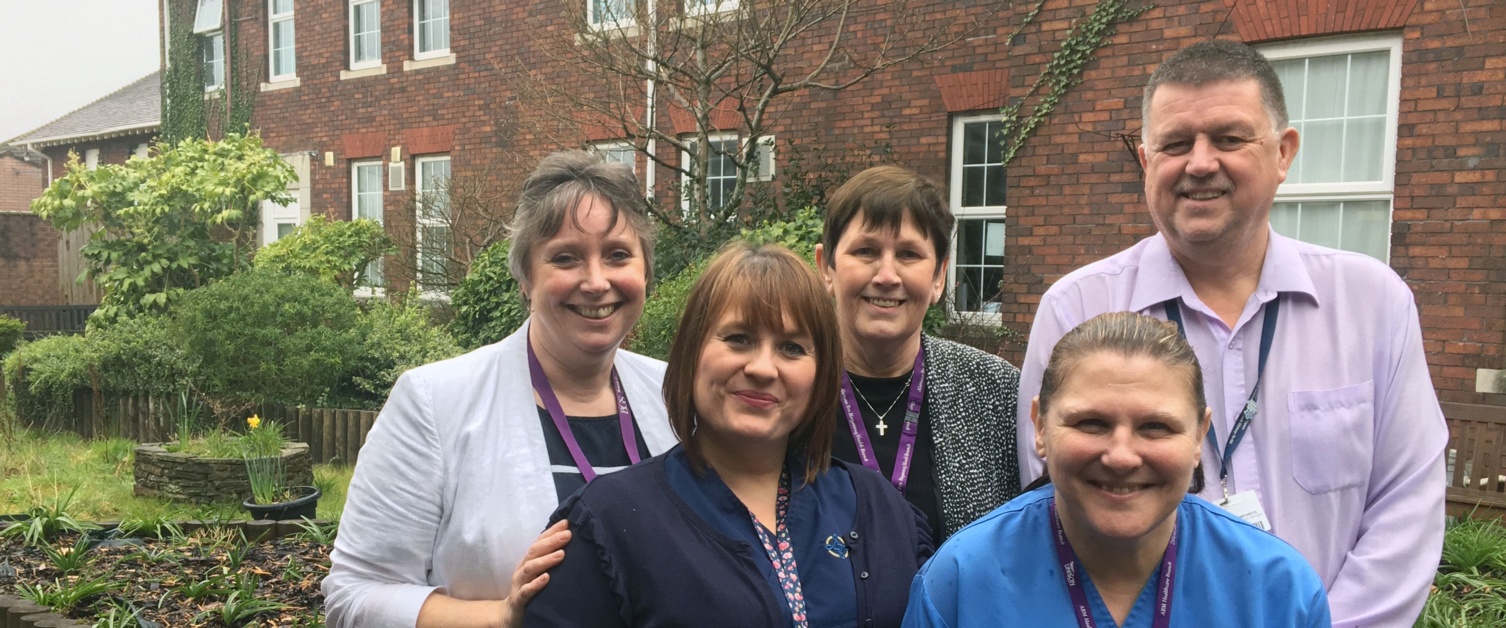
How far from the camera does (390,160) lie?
15.6 meters

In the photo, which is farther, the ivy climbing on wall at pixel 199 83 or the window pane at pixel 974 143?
the ivy climbing on wall at pixel 199 83

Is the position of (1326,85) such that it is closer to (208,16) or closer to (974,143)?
(974,143)

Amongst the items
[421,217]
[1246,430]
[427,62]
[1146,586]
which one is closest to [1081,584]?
[1146,586]

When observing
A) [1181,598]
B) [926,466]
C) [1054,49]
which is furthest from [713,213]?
[1181,598]

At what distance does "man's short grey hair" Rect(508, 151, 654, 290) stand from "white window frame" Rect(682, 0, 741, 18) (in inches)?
295

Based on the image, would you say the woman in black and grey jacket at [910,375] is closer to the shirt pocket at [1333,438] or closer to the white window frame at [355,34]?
Answer: the shirt pocket at [1333,438]

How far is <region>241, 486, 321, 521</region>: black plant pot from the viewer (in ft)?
A: 21.4

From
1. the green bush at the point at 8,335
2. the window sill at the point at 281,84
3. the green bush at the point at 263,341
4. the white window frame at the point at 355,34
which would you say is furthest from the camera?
the window sill at the point at 281,84

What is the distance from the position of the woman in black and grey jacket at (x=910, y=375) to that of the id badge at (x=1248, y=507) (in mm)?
519

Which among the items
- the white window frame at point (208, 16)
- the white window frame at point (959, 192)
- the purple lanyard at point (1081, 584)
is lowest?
the purple lanyard at point (1081, 584)

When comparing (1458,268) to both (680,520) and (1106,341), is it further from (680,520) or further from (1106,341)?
(680,520)

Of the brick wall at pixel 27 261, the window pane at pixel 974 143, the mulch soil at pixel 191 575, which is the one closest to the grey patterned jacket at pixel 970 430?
the mulch soil at pixel 191 575

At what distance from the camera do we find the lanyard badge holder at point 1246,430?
6.93 feet

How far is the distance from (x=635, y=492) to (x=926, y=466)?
86 cm
